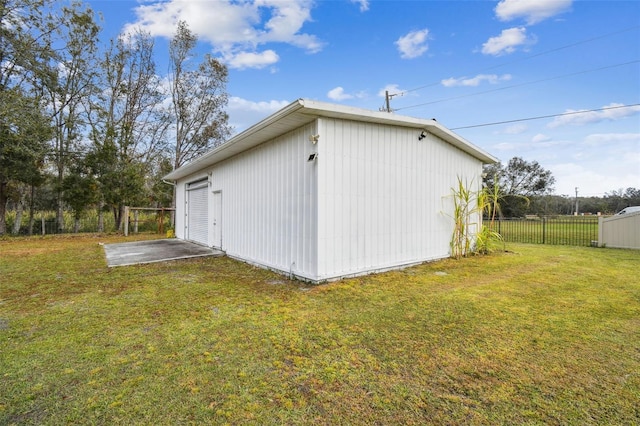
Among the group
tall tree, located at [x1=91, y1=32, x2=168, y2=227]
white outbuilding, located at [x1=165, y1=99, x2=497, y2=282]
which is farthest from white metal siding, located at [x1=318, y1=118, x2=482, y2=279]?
tall tree, located at [x1=91, y1=32, x2=168, y2=227]

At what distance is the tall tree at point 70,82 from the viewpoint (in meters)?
13.5

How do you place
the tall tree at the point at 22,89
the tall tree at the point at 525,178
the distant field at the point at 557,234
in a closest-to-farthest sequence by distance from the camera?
the tall tree at the point at 22,89 → the distant field at the point at 557,234 → the tall tree at the point at 525,178

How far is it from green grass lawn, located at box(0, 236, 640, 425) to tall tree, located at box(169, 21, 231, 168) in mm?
15181

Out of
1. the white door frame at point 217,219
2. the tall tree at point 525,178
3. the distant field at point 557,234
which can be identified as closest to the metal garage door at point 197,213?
the white door frame at point 217,219

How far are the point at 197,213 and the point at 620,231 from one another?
14214 mm

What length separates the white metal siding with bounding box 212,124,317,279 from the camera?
5.13 m

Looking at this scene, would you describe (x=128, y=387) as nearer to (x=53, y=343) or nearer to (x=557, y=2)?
(x=53, y=343)

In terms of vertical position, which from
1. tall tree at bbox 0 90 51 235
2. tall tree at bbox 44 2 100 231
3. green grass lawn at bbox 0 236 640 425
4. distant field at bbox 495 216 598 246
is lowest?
green grass lawn at bbox 0 236 640 425

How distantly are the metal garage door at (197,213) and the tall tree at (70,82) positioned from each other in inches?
271

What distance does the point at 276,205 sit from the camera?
600 centimetres

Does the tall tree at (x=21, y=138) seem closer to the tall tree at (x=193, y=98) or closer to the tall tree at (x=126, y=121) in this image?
the tall tree at (x=126, y=121)

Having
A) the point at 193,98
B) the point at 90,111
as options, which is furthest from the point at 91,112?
the point at 193,98

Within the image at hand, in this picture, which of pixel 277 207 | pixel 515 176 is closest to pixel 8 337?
pixel 277 207

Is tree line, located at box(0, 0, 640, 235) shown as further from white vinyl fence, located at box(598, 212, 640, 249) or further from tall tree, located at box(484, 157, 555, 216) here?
tall tree, located at box(484, 157, 555, 216)
